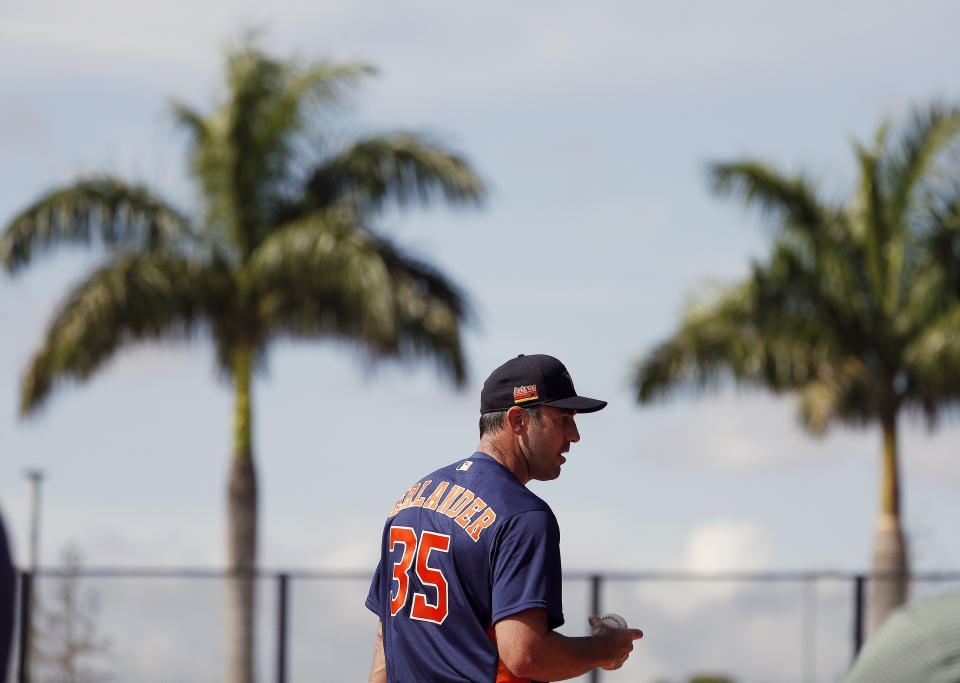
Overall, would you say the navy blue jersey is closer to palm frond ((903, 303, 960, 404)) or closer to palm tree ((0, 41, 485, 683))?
palm tree ((0, 41, 485, 683))

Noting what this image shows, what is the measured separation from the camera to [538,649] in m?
3.79

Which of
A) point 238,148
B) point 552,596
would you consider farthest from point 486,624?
point 238,148

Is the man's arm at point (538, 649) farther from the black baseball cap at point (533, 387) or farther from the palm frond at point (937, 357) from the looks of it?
the palm frond at point (937, 357)

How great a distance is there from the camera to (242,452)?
21281mm

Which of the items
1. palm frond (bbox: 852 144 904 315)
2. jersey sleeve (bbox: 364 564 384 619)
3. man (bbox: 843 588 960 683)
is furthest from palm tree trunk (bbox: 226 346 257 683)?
man (bbox: 843 588 960 683)

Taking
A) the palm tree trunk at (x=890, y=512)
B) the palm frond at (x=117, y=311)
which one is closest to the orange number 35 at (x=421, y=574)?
the palm frond at (x=117, y=311)

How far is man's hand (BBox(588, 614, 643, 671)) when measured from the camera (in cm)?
394

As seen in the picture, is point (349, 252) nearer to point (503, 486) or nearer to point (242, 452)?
point (242, 452)

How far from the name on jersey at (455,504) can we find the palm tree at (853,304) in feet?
59.7

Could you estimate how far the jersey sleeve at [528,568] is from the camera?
3.79 m

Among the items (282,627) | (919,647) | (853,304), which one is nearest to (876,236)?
(853,304)

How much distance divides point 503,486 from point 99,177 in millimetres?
17985

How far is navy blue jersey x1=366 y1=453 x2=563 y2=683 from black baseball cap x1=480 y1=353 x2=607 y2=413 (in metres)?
0.18

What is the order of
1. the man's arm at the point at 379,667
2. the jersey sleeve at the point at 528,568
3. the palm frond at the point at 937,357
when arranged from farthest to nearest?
the palm frond at the point at 937,357 < the man's arm at the point at 379,667 < the jersey sleeve at the point at 528,568
